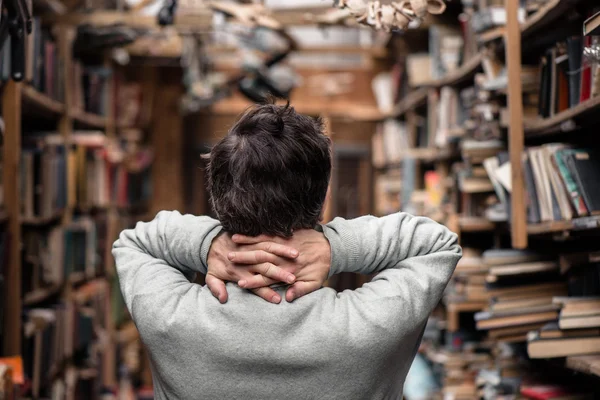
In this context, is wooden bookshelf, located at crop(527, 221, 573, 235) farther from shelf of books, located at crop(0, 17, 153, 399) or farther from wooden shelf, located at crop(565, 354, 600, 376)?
shelf of books, located at crop(0, 17, 153, 399)

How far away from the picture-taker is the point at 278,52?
4453 millimetres

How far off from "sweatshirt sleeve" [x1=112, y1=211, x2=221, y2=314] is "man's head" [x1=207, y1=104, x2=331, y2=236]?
0.07 meters

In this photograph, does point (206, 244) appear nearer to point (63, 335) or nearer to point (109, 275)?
point (63, 335)

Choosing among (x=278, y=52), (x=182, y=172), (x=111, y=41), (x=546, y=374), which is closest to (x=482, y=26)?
(x=546, y=374)

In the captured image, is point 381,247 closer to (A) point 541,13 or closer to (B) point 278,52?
(A) point 541,13

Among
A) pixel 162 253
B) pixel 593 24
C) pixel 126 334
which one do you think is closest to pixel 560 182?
pixel 593 24

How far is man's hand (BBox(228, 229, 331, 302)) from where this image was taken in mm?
1108

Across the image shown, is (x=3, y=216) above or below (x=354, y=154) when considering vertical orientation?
below

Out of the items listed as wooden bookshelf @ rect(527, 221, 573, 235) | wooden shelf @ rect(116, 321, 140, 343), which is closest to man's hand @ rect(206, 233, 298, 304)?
wooden bookshelf @ rect(527, 221, 573, 235)

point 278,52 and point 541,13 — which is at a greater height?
point 278,52

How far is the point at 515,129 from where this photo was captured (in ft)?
7.06

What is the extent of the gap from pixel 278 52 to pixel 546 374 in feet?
8.85

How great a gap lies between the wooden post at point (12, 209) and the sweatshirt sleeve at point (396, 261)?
5.77 feet

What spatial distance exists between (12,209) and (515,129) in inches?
70.7
